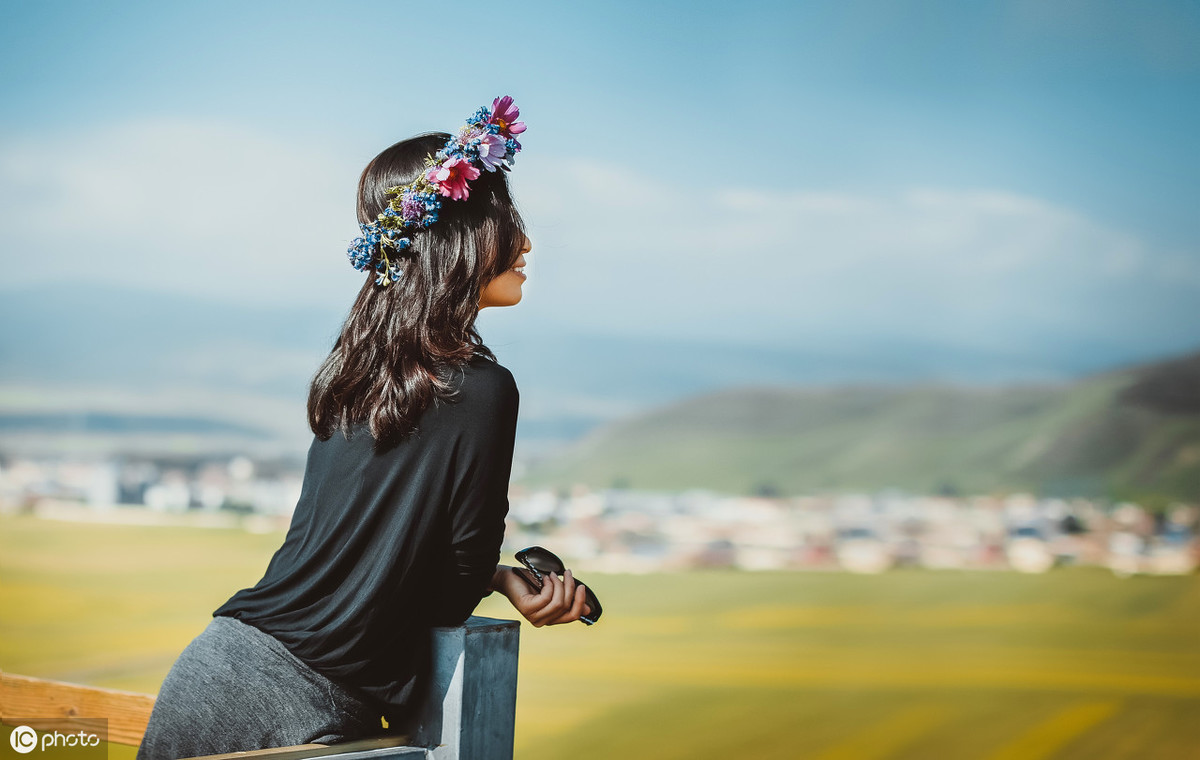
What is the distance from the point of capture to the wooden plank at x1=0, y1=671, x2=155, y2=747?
1.61 meters

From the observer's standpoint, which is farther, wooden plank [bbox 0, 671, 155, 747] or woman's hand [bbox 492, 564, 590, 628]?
wooden plank [bbox 0, 671, 155, 747]

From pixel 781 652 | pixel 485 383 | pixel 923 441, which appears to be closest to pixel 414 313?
pixel 485 383

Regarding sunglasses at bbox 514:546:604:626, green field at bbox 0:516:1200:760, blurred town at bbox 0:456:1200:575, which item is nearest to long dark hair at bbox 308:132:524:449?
sunglasses at bbox 514:546:604:626

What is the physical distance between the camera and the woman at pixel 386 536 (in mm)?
1045

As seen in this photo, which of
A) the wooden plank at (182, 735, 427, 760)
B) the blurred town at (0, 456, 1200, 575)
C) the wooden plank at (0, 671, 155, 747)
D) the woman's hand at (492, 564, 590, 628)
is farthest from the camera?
the blurred town at (0, 456, 1200, 575)

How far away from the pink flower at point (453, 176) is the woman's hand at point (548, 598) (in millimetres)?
350

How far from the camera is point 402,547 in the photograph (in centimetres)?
103

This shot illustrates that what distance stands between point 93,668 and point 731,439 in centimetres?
245

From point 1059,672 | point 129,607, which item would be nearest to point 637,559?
point 1059,672

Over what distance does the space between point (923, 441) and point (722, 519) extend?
810 mm

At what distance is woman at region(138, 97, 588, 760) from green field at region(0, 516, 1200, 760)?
3.07 meters

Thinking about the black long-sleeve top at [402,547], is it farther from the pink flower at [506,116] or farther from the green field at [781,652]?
the green field at [781,652]

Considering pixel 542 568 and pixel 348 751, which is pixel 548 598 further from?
pixel 348 751

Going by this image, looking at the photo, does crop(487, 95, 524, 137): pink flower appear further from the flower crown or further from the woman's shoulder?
the woman's shoulder
